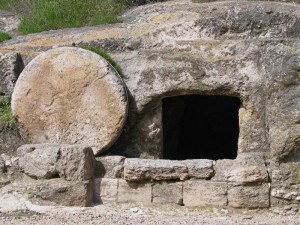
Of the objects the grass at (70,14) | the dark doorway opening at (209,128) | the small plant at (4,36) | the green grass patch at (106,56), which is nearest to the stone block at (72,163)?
the green grass patch at (106,56)

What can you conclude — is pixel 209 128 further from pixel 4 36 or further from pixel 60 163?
pixel 60 163

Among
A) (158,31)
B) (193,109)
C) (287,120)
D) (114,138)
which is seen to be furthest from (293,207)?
(193,109)

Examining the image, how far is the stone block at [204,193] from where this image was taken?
6.61 m

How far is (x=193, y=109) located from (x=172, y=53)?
3294mm

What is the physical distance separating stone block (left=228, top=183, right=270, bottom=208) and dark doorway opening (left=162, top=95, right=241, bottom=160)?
3.43m

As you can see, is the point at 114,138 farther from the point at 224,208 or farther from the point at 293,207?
the point at 293,207

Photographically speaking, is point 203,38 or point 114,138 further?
point 203,38

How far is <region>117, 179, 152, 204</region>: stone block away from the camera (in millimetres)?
6720

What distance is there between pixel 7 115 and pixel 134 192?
1.95m

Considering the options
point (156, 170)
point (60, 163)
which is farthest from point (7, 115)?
point (156, 170)

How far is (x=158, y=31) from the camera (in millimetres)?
7781

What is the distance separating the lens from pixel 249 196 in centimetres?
656

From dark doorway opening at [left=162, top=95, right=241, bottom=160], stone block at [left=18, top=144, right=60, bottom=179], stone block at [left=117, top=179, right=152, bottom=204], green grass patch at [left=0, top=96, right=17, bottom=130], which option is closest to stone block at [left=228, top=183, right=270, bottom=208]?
stone block at [left=117, top=179, right=152, bottom=204]

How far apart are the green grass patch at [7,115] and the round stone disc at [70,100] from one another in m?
0.13
